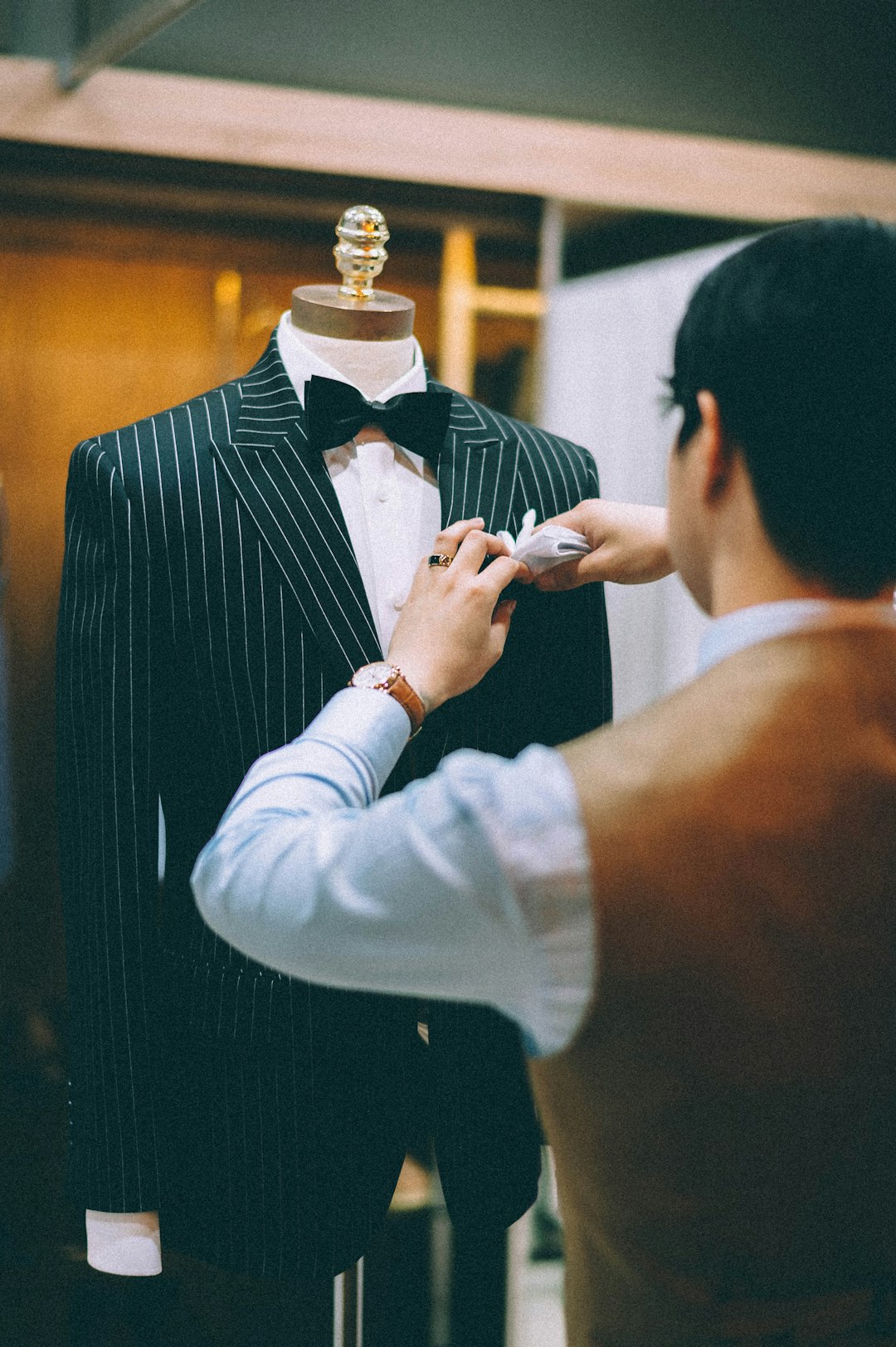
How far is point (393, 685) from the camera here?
2.88 ft

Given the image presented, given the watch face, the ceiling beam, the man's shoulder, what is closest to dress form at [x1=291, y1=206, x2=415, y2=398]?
the watch face

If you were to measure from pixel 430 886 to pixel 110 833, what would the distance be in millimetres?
448

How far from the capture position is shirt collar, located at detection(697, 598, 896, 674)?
712 millimetres

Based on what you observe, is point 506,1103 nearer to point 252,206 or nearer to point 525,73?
point 252,206

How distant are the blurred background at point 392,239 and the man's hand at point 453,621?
124 centimetres

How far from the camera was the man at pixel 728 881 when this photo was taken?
67 cm

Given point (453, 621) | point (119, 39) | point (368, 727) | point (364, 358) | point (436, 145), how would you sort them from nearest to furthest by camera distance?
1. point (368, 727)
2. point (453, 621)
3. point (364, 358)
4. point (119, 39)
5. point (436, 145)

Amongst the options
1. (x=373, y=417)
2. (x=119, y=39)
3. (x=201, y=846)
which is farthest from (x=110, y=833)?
(x=119, y=39)

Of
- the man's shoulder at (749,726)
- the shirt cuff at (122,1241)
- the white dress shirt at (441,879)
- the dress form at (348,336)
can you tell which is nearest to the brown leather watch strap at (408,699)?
the white dress shirt at (441,879)

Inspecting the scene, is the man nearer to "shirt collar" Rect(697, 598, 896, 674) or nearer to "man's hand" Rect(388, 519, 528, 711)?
"shirt collar" Rect(697, 598, 896, 674)

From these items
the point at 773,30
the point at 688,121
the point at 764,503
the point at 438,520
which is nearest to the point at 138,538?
the point at 438,520

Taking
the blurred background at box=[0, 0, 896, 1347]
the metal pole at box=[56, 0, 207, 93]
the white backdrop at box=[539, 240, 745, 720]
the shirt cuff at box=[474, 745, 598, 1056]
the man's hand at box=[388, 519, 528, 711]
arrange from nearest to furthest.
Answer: the shirt cuff at box=[474, 745, 598, 1056] → the man's hand at box=[388, 519, 528, 711] → the metal pole at box=[56, 0, 207, 93] → the blurred background at box=[0, 0, 896, 1347] → the white backdrop at box=[539, 240, 745, 720]

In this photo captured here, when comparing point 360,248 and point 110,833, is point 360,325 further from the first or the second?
point 110,833

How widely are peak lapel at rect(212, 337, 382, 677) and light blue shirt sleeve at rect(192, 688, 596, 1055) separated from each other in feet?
0.86
